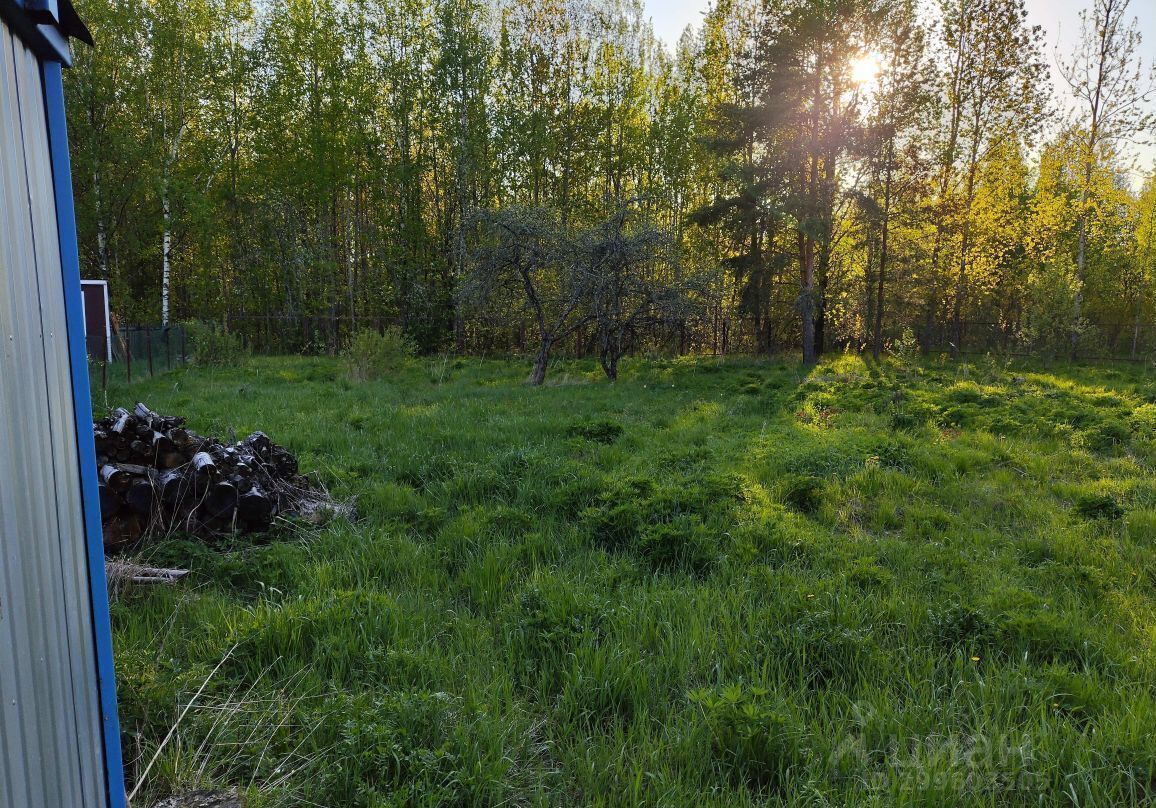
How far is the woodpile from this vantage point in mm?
4691

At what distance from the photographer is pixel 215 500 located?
4.95m

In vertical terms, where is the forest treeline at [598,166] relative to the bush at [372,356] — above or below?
above

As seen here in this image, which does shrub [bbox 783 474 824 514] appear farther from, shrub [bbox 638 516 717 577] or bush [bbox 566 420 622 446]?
bush [bbox 566 420 622 446]

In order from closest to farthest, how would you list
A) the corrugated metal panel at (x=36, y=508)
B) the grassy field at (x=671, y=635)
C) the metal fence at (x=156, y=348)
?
1. the corrugated metal panel at (x=36, y=508)
2. the grassy field at (x=671, y=635)
3. the metal fence at (x=156, y=348)

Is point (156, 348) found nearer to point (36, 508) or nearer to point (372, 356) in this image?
point (372, 356)

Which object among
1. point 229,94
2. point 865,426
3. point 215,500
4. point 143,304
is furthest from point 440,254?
point 215,500

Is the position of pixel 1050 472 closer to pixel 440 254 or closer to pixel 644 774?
pixel 644 774

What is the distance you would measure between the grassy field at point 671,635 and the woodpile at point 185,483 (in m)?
0.32

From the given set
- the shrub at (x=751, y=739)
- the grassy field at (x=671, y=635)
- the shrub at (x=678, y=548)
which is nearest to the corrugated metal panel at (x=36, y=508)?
the grassy field at (x=671, y=635)

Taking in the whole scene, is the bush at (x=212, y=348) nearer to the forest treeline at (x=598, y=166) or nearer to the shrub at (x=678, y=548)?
the forest treeline at (x=598, y=166)

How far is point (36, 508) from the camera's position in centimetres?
156

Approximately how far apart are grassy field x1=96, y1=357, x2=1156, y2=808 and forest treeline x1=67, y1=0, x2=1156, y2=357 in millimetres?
11285

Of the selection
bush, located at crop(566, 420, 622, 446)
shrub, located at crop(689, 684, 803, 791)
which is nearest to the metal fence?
bush, located at crop(566, 420, 622, 446)

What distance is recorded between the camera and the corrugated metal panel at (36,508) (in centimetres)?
143
